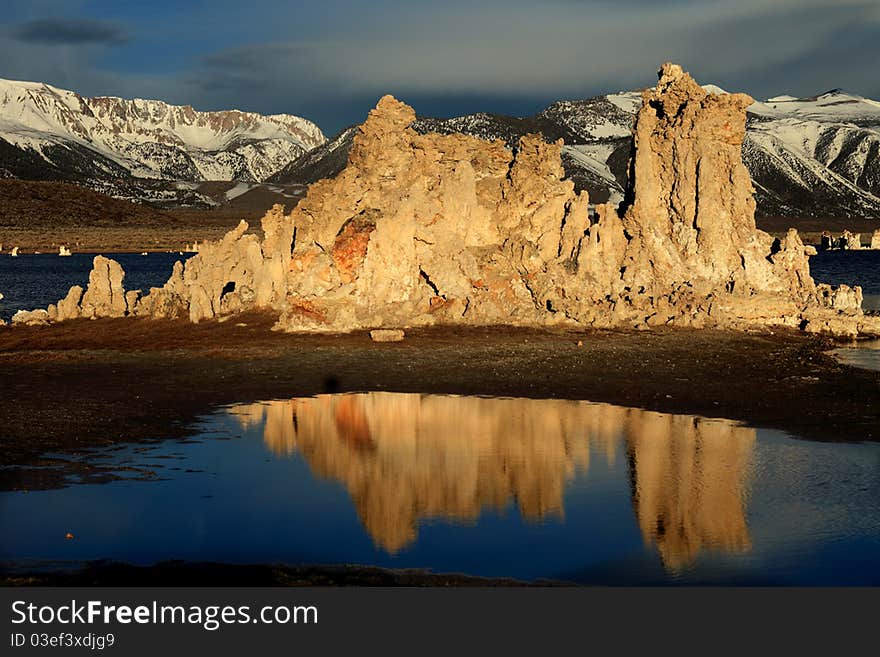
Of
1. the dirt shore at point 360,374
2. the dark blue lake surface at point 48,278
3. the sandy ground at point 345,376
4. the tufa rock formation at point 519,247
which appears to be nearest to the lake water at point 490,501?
the sandy ground at point 345,376

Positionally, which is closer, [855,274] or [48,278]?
[48,278]

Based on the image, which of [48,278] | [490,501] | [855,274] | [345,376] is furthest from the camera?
[855,274]

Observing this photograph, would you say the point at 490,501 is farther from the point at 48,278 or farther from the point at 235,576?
the point at 48,278

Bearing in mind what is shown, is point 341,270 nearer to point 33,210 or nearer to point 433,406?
point 433,406

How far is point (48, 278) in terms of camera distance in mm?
83188

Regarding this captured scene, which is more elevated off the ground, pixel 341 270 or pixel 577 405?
pixel 341 270

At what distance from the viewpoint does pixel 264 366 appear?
109ft

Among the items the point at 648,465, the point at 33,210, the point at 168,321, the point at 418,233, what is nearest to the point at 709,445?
the point at 648,465

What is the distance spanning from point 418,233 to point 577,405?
50.3 feet

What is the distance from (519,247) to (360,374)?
555 inches

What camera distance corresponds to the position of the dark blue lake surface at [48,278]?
200 ft

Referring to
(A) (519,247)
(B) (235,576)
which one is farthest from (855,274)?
(B) (235,576)

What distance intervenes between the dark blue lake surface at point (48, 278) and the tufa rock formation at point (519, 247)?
55.7ft
